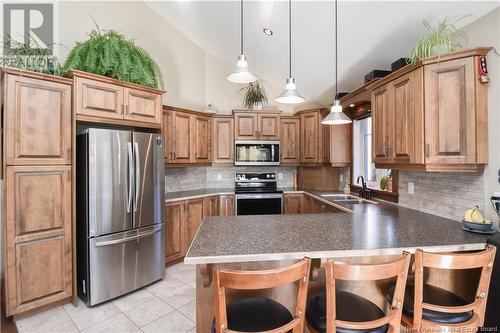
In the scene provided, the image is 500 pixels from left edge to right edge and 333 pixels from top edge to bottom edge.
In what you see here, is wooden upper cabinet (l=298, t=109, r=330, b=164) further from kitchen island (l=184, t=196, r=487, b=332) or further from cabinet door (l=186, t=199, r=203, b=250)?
kitchen island (l=184, t=196, r=487, b=332)

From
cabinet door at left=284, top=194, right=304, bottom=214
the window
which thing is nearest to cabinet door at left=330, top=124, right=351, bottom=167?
the window

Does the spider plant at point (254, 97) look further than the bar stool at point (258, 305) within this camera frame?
Yes

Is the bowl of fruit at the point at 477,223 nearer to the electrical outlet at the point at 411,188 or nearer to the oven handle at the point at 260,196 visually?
the electrical outlet at the point at 411,188

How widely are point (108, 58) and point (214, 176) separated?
8.40 feet

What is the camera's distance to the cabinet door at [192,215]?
137 inches

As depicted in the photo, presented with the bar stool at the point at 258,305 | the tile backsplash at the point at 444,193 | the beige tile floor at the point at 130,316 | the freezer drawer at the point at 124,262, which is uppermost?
the tile backsplash at the point at 444,193

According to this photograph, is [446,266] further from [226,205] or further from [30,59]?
[30,59]

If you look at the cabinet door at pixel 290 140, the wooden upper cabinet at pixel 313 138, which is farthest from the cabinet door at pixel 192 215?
the wooden upper cabinet at pixel 313 138

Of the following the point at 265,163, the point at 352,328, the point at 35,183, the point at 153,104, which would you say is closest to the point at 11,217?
the point at 35,183

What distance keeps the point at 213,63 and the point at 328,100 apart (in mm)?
2217

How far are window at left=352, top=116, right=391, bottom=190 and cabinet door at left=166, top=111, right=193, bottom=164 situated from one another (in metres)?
2.56

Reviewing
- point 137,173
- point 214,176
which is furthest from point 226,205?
point 137,173

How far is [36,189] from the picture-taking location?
213 cm

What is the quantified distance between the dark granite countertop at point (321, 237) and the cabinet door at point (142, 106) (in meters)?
1.54
